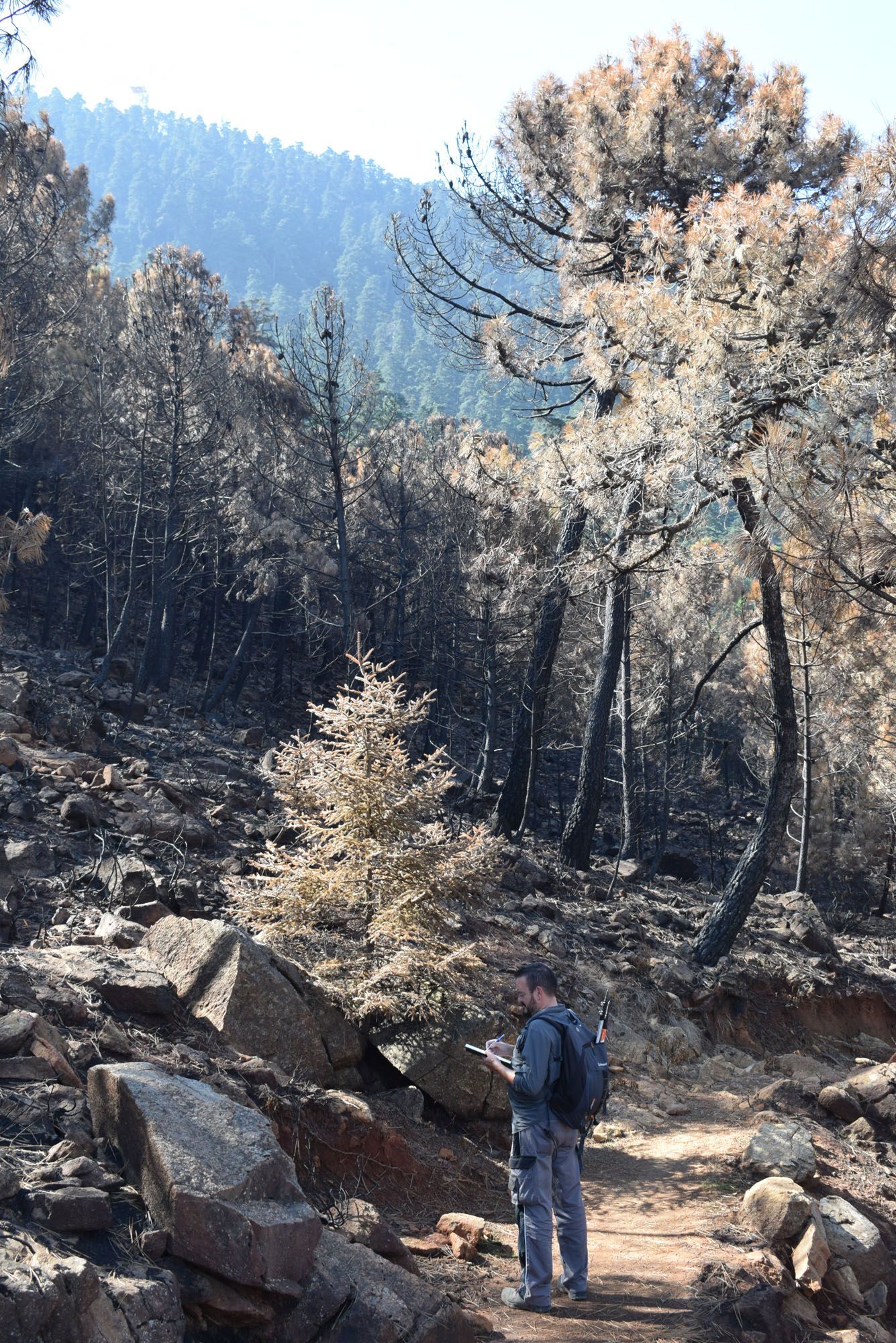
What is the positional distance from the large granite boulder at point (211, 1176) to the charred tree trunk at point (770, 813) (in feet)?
25.2

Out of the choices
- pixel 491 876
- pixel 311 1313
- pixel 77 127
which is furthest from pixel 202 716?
pixel 77 127

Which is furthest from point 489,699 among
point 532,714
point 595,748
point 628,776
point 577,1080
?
point 577,1080

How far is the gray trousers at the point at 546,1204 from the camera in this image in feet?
14.0

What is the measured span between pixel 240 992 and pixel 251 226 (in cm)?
17999

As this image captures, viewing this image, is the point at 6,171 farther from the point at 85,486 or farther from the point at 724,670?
the point at 724,670

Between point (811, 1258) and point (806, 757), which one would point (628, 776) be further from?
point (811, 1258)

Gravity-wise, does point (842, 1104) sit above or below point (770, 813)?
below

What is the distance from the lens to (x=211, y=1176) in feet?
11.0

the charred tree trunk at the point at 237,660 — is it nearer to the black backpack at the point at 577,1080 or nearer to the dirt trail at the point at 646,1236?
the dirt trail at the point at 646,1236

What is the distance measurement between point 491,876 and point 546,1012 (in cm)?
312

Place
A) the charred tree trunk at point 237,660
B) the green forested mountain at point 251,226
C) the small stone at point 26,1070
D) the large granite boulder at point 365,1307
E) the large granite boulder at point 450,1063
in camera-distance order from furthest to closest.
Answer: the green forested mountain at point 251,226, the charred tree trunk at point 237,660, the large granite boulder at point 450,1063, the small stone at point 26,1070, the large granite boulder at point 365,1307

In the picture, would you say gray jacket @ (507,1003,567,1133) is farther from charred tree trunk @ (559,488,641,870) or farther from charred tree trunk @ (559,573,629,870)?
charred tree trunk @ (559,573,629,870)

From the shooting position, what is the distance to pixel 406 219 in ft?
45.8

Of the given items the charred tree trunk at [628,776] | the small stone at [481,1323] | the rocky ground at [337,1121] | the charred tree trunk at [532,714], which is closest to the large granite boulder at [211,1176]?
the rocky ground at [337,1121]
